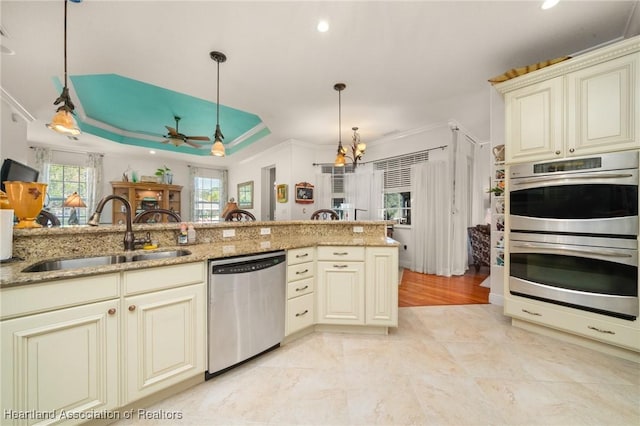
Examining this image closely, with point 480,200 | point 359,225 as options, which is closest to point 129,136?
point 359,225

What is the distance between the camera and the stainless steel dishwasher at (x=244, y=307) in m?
1.64

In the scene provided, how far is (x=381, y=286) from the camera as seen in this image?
2.23 metres

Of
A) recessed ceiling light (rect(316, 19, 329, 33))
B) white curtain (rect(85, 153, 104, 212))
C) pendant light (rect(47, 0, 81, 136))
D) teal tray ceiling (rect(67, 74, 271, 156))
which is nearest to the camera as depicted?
pendant light (rect(47, 0, 81, 136))

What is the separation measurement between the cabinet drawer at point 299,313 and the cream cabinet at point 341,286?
3.8 inches

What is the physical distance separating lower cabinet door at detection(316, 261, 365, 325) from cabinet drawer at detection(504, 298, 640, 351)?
1.48 metres

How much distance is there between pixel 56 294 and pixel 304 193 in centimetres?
451

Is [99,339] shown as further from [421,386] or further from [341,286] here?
[421,386]

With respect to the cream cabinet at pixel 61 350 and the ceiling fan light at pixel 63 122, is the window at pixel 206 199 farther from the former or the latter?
the cream cabinet at pixel 61 350

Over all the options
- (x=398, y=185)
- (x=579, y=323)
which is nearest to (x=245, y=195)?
(x=398, y=185)

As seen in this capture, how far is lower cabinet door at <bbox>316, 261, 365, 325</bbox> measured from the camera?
2.25 metres

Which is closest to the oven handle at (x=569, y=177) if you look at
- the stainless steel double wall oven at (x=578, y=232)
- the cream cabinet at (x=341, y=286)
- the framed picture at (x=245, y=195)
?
the stainless steel double wall oven at (x=578, y=232)

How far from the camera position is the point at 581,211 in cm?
192

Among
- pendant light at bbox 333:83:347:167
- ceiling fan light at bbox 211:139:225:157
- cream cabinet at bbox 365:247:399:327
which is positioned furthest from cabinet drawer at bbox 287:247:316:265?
pendant light at bbox 333:83:347:167

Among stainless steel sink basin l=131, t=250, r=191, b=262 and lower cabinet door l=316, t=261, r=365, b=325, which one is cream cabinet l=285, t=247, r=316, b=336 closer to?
lower cabinet door l=316, t=261, r=365, b=325
